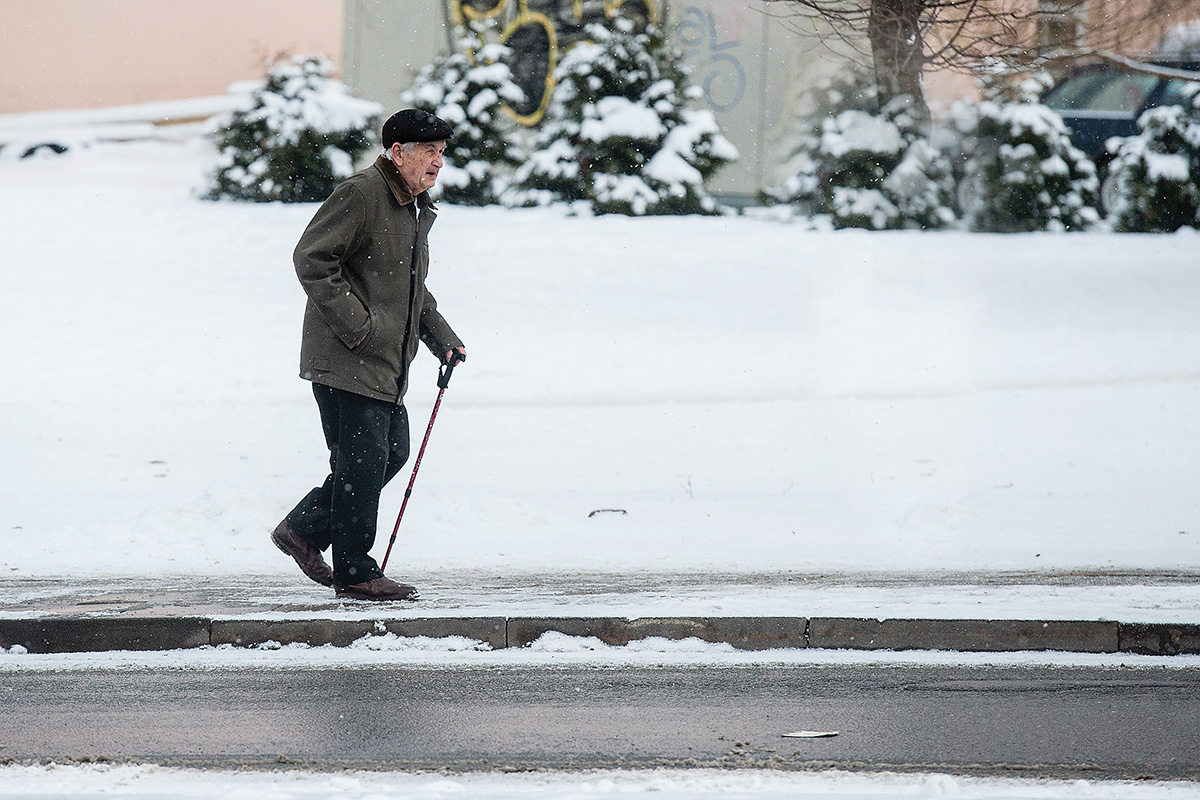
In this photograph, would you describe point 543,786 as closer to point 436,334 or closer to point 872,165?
point 436,334

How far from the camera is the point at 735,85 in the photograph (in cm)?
1875

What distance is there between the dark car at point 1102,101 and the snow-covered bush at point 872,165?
1.70 metres

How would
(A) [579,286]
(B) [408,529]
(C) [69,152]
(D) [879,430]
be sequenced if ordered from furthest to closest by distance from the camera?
(C) [69,152] → (A) [579,286] → (D) [879,430] → (B) [408,529]

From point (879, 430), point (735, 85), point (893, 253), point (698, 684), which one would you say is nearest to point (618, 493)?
point (879, 430)

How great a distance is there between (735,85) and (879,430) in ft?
28.8

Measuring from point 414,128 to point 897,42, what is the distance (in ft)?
31.8

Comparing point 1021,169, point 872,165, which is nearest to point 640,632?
point 872,165

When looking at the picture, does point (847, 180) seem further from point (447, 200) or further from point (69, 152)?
point (69, 152)

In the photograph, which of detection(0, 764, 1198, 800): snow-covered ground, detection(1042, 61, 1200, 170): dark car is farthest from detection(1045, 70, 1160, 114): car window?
detection(0, 764, 1198, 800): snow-covered ground

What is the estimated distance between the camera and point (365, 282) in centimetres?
527

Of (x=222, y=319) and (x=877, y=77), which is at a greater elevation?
(x=877, y=77)

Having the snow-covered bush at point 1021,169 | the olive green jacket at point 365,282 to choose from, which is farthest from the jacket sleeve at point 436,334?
the snow-covered bush at point 1021,169

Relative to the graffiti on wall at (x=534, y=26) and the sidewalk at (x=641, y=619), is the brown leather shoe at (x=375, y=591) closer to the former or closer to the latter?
the sidewalk at (x=641, y=619)

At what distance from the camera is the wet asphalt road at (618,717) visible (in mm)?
3713
